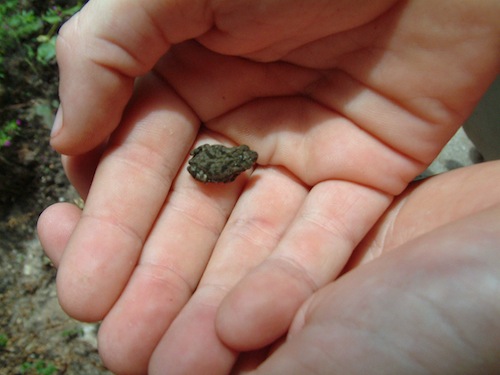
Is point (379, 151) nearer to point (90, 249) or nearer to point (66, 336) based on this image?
point (90, 249)

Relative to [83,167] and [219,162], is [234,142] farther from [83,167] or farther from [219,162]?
[83,167]

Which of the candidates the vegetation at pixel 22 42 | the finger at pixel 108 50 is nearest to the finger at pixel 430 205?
the finger at pixel 108 50

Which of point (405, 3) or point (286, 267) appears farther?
point (405, 3)

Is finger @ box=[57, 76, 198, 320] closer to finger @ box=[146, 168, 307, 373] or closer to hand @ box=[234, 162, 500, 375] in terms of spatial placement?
finger @ box=[146, 168, 307, 373]

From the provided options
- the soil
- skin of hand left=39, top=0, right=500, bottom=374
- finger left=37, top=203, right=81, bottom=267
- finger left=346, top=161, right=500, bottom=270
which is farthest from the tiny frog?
the soil

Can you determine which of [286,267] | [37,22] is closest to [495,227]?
[286,267]

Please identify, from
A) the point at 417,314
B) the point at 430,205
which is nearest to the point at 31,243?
the point at 430,205
